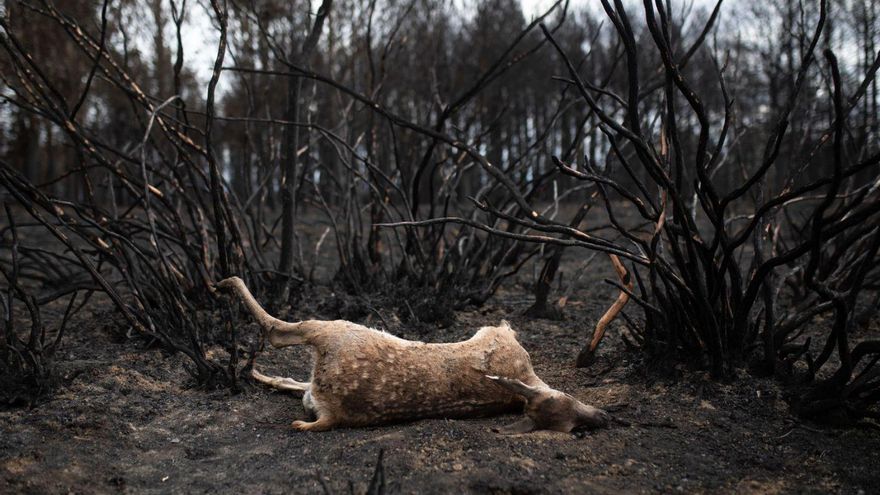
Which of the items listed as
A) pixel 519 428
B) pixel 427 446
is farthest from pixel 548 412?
pixel 427 446

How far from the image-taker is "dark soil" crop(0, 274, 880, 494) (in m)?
2.26

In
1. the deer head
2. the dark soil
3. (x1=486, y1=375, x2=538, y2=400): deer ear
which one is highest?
(x1=486, y1=375, x2=538, y2=400): deer ear

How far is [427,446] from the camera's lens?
2.48 m

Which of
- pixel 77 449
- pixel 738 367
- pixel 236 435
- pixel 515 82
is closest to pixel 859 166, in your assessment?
pixel 738 367

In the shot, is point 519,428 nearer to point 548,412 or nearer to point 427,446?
point 548,412

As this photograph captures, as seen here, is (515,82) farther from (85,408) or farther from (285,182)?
(85,408)

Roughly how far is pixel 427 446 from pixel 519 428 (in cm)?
38

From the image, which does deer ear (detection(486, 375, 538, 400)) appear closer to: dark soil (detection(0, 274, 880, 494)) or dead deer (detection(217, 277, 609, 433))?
dead deer (detection(217, 277, 609, 433))

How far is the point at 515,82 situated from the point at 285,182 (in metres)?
15.6

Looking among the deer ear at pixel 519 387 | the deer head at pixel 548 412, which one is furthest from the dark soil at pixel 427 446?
the deer ear at pixel 519 387

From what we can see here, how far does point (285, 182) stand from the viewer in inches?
192

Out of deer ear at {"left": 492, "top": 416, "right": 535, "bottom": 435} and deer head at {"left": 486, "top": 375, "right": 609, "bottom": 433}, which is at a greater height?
deer head at {"left": 486, "top": 375, "right": 609, "bottom": 433}

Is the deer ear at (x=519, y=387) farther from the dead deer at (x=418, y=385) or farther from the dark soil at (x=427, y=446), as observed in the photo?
the dark soil at (x=427, y=446)

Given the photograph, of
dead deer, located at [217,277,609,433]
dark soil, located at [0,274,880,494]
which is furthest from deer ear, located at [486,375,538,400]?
dark soil, located at [0,274,880,494]
